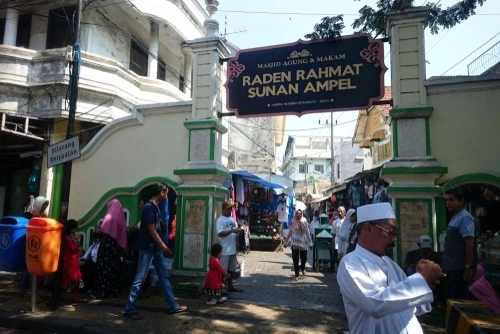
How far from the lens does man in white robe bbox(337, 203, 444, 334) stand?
1774mm

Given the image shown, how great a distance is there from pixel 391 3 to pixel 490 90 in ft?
9.10

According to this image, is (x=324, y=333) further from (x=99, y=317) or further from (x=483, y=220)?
(x=483, y=220)

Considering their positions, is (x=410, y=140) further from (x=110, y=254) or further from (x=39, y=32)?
(x=39, y=32)

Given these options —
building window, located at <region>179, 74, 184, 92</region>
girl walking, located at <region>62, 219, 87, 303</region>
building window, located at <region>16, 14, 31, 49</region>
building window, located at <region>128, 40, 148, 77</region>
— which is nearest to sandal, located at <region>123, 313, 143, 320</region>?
girl walking, located at <region>62, 219, 87, 303</region>

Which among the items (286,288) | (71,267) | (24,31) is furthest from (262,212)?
(24,31)

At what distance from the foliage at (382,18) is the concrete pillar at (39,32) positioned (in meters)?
8.87

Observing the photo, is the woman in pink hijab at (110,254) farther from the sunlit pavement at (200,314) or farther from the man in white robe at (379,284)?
the man in white robe at (379,284)

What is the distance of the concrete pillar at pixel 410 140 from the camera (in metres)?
5.66

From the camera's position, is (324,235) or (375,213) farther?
(324,235)

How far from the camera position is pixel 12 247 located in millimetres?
5598

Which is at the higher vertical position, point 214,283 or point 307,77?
point 307,77

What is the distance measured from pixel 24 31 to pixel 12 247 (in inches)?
360

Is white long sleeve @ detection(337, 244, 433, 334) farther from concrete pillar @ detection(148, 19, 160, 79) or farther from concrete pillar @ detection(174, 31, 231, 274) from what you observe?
concrete pillar @ detection(148, 19, 160, 79)

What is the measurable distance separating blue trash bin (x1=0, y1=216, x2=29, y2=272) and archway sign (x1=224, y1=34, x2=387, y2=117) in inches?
165
